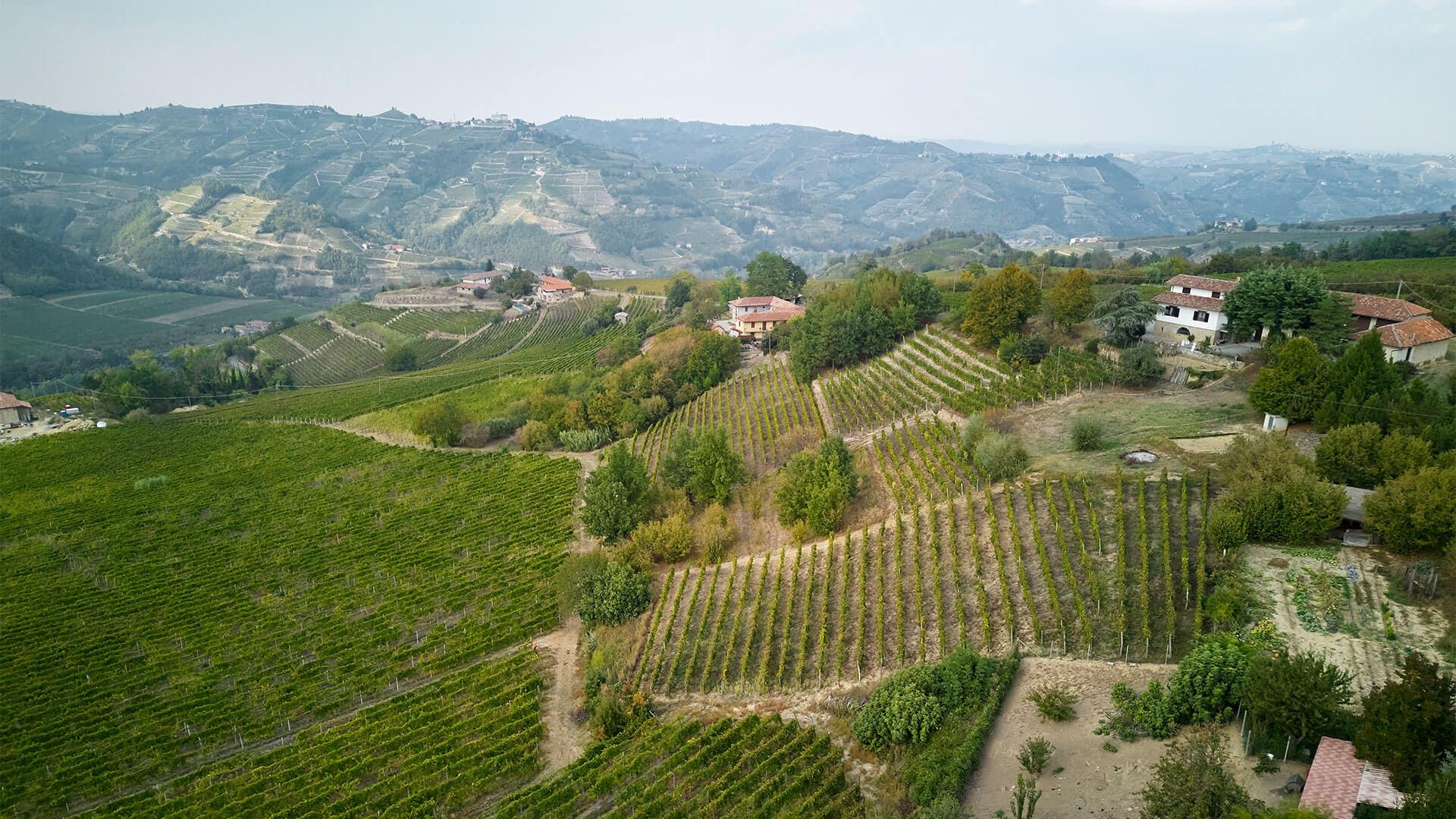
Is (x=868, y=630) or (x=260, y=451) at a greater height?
(x=868, y=630)

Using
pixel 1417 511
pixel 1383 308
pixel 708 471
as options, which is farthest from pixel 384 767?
pixel 1383 308

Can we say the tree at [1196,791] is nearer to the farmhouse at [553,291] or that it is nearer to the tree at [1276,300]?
the tree at [1276,300]

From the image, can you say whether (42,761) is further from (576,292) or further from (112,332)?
(112,332)

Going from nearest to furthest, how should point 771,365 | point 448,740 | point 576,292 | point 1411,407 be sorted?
1. point 448,740
2. point 1411,407
3. point 771,365
4. point 576,292

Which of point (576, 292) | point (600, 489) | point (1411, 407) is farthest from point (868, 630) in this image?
point (576, 292)

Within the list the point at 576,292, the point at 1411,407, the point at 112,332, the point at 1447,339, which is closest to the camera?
the point at 1411,407

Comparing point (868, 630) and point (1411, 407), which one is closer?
point (868, 630)

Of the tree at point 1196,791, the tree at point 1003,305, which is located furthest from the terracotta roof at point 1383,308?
the tree at point 1196,791

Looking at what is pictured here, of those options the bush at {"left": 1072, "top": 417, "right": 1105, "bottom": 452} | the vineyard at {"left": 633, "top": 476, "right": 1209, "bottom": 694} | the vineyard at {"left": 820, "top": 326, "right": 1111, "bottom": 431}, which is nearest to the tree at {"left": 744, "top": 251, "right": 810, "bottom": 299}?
the vineyard at {"left": 820, "top": 326, "right": 1111, "bottom": 431}
